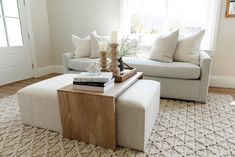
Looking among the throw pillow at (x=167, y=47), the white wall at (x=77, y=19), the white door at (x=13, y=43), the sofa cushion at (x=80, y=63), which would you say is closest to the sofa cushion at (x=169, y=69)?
the throw pillow at (x=167, y=47)

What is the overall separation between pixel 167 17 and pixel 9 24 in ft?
9.52

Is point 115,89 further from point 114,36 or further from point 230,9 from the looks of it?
point 230,9

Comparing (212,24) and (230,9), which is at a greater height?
(230,9)

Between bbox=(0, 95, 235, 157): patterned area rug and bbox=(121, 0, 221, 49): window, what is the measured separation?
155 cm

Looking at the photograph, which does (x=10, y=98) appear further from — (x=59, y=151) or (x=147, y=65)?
(x=147, y=65)

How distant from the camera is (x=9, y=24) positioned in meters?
3.40

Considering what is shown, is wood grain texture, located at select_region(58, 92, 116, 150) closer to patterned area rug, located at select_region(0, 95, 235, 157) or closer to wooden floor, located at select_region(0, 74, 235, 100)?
patterned area rug, located at select_region(0, 95, 235, 157)

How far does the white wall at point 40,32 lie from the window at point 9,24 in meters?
0.27

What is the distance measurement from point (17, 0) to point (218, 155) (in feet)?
12.9

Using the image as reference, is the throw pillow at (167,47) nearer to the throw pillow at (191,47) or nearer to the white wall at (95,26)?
the throw pillow at (191,47)

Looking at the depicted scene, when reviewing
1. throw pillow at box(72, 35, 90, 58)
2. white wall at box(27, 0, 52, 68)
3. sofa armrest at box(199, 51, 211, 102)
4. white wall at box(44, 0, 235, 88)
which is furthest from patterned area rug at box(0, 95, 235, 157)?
white wall at box(27, 0, 52, 68)

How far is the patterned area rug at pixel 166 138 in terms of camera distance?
150cm

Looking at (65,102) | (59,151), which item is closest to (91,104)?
(65,102)

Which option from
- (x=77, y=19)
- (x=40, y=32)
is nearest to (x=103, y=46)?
(x=77, y=19)
